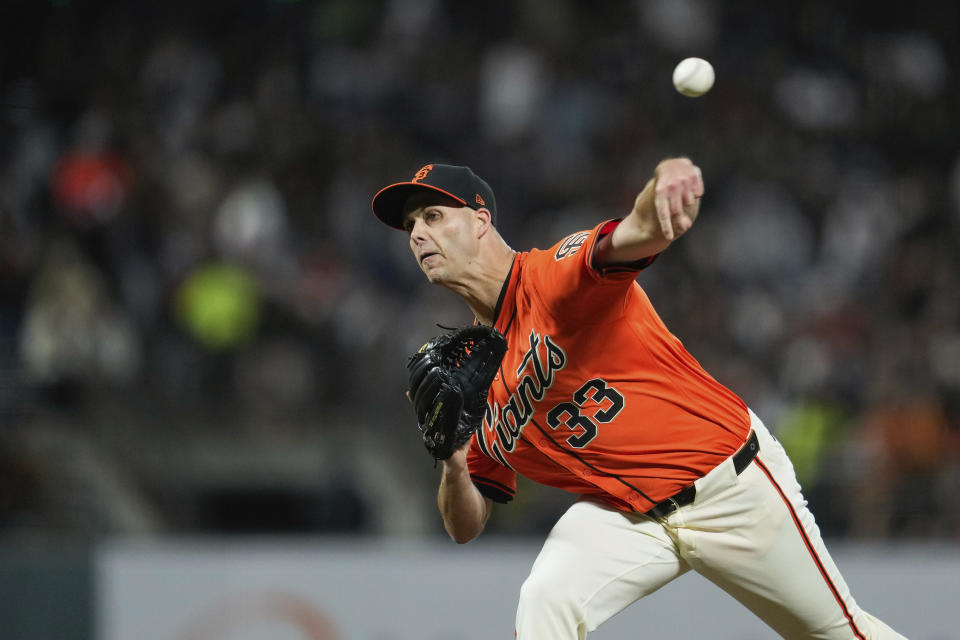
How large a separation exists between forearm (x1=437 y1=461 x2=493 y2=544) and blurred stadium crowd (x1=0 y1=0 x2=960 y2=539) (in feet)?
11.9

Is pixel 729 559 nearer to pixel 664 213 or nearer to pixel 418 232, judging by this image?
A: pixel 664 213

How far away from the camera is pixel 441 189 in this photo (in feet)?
14.5

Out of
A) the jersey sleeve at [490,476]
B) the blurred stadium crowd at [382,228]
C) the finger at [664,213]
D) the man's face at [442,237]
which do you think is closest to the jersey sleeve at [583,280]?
the finger at [664,213]

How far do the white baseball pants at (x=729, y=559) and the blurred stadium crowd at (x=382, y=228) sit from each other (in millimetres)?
3877

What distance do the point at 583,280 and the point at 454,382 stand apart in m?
0.55

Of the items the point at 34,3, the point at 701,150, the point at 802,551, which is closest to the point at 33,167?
the point at 34,3

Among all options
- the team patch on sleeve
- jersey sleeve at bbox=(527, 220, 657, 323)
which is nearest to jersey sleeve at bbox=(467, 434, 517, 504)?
jersey sleeve at bbox=(527, 220, 657, 323)

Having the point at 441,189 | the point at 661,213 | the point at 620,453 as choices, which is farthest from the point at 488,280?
the point at 661,213

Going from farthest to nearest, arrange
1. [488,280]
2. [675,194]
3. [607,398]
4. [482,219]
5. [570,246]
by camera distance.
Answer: [482,219] < [488,280] < [607,398] < [570,246] < [675,194]

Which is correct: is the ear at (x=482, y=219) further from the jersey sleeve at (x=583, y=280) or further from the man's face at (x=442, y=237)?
the jersey sleeve at (x=583, y=280)

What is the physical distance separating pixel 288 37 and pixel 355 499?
520 cm

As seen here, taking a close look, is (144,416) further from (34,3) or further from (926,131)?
(926,131)

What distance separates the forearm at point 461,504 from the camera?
444cm

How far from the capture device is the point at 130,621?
758 centimetres
